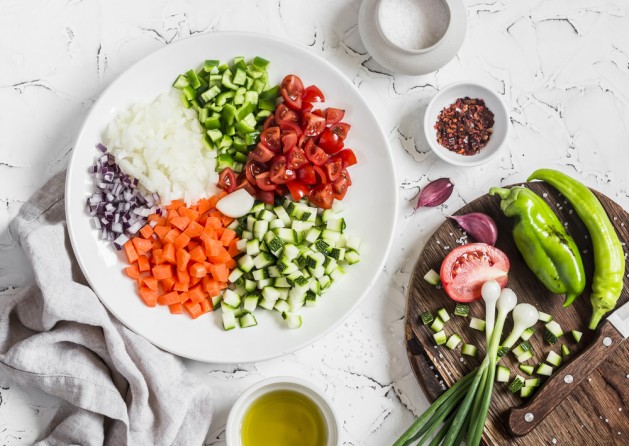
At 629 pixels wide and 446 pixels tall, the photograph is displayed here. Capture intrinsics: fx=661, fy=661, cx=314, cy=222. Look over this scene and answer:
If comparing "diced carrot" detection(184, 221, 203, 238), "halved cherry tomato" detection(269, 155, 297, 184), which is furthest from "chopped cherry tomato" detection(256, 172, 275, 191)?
"diced carrot" detection(184, 221, 203, 238)

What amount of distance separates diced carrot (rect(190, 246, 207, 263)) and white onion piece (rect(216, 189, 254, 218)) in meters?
0.17

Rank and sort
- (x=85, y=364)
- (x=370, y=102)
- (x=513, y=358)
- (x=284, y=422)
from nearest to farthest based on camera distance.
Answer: (x=85, y=364)
(x=284, y=422)
(x=513, y=358)
(x=370, y=102)

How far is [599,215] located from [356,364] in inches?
44.3

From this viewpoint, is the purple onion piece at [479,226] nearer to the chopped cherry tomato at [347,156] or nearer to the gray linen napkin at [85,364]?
the chopped cherry tomato at [347,156]

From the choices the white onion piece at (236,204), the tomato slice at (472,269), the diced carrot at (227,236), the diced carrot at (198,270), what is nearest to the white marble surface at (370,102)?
the tomato slice at (472,269)

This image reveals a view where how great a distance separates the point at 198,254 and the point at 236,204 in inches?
9.3

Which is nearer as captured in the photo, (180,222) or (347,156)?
(180,222)

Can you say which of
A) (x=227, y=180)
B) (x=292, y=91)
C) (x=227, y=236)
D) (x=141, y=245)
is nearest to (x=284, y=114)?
(x=292, y=91)

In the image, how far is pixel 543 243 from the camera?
2537 mm

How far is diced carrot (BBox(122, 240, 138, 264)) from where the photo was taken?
2.48m

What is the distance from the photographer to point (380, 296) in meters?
2.68

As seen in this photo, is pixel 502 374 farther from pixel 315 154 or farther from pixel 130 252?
pixel 130 252

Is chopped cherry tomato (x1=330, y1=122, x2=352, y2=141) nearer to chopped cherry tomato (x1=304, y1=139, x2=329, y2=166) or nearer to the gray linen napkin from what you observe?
chopped cherry tomato (x1=304, y1=139, x2=329, y2=166)

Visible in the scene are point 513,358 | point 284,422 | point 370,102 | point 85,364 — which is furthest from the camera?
point 370,102
